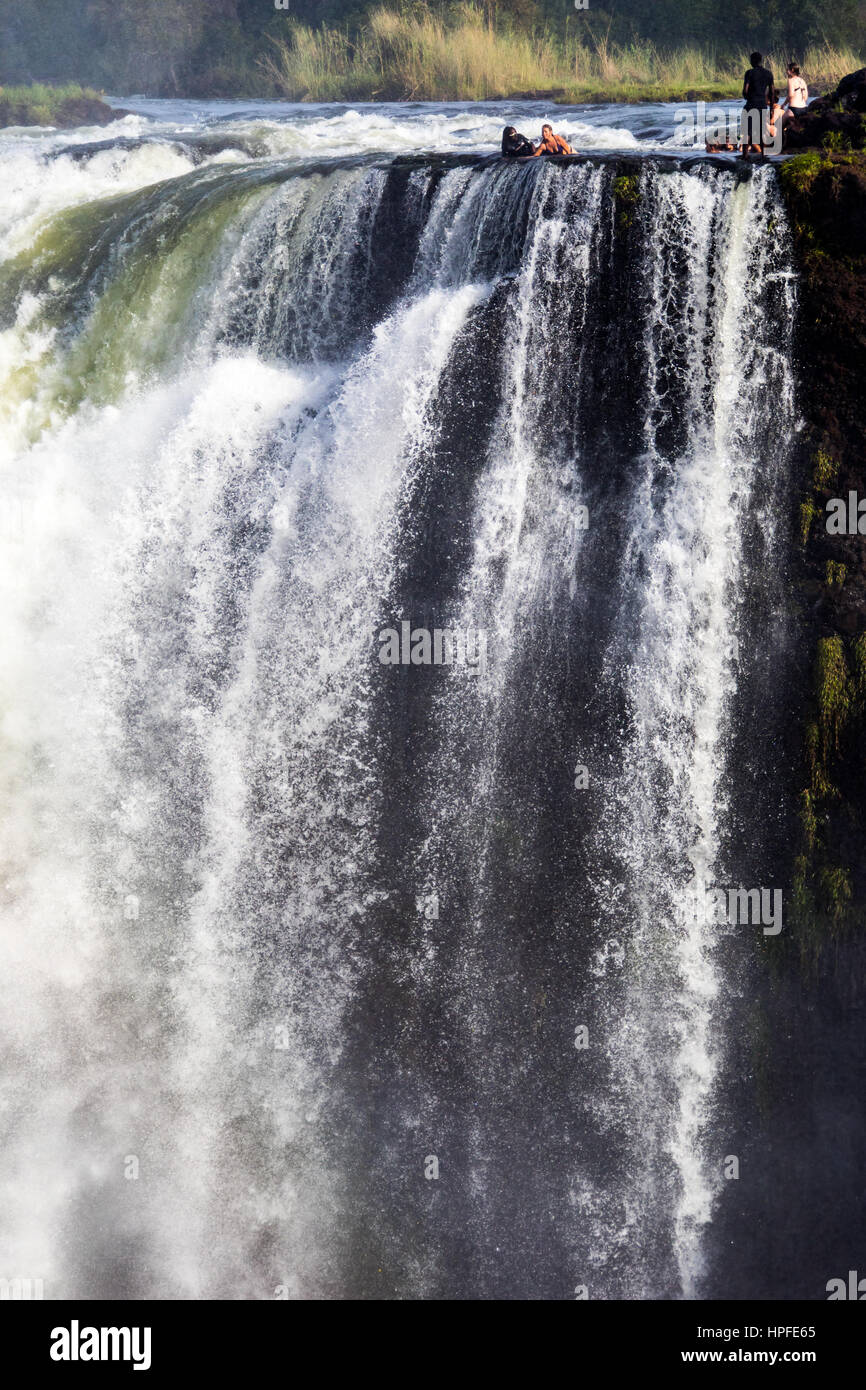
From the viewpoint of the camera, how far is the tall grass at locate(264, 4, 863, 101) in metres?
21.1

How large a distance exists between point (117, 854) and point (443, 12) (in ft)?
84.6

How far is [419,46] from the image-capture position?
80.7 ft

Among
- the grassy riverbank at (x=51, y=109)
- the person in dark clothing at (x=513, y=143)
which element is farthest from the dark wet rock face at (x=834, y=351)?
the grassy riverbank at (x=51, y=109)

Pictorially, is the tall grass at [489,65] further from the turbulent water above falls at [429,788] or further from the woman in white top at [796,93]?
the turbulent water above falls at [429,788]

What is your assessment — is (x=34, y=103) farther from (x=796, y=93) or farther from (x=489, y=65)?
(x=796, y=93)

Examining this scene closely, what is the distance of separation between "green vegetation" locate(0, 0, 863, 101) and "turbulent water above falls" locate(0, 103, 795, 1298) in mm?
12689

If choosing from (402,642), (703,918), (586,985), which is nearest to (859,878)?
(703,918)

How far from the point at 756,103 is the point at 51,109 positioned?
2294cm

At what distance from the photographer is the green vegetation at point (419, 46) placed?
22.3 meters

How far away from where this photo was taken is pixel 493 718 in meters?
9.05

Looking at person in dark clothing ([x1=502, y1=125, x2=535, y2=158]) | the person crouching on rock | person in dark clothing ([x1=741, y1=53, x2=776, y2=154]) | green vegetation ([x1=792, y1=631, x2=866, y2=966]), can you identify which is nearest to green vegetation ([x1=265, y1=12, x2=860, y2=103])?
the person crouching on rock

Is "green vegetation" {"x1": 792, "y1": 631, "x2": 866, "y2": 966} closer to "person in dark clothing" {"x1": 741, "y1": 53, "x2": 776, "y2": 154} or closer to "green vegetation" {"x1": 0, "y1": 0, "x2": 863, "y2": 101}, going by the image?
"person in dark clothing" {"x1": 741, "y1": 53, "x2": 776, "y2": 154}

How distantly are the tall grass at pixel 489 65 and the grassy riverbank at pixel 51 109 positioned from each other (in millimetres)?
4875
